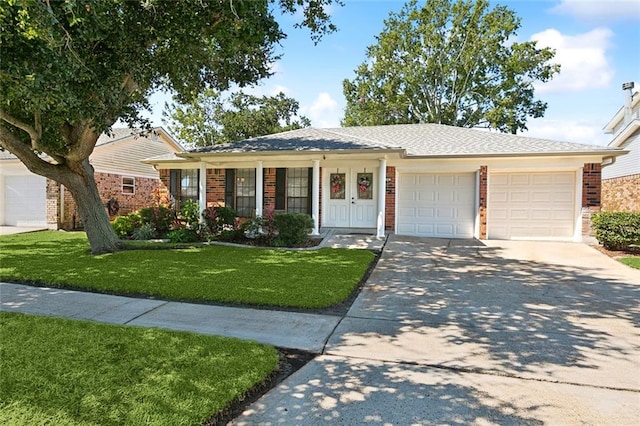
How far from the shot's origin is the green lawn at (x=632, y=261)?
8308 mm

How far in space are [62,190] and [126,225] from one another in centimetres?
553

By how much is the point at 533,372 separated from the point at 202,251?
813 cm

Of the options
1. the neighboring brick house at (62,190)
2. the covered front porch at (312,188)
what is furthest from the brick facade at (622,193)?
the neighboring brick house at (62,190)

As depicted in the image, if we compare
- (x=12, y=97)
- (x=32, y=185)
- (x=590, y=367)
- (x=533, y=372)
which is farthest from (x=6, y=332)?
(x=32, y=185)

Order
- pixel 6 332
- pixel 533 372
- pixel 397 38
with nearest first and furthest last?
pixel 533 372 < pixel 6 332 < pixel 397 38

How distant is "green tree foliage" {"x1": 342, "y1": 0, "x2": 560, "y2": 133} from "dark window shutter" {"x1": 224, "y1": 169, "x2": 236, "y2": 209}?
1614cm

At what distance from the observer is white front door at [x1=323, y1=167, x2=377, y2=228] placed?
41.9 feet

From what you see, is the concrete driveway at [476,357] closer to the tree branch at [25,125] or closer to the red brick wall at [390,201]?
the red brick wall at [390,201]

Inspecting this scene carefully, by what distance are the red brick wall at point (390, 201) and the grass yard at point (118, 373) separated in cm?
910

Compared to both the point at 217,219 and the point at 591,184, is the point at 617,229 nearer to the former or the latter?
the point at 591,184

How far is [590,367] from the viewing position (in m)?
3.64

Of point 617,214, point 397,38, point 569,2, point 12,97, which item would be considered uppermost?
point 397,38

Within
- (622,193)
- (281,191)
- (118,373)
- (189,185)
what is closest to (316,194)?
(281,191)

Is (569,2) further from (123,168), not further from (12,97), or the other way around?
(123,168)
